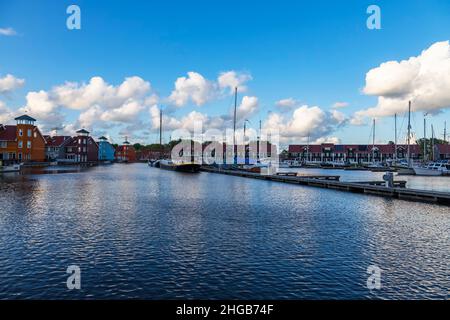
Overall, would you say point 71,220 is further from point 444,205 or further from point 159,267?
point 444,205

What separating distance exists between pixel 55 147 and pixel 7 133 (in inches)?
1584

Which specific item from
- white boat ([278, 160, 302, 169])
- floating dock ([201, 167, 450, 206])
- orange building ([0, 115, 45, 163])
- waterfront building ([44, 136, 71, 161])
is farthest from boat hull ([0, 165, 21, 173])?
white boat ([278, 160, 302, 169])

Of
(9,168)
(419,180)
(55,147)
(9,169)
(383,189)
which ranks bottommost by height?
(419,180)

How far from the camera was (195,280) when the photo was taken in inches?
462

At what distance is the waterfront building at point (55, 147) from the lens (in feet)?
454

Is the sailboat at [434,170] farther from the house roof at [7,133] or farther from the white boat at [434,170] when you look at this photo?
the house roof at [7,133]

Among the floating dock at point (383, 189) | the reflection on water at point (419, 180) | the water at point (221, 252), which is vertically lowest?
the water at point (221, 252)

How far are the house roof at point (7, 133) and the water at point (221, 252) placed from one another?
85569 mm

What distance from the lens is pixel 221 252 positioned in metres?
14.9

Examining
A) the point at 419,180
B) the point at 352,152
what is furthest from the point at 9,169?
the point at 352,152

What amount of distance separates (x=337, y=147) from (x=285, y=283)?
175825 mm

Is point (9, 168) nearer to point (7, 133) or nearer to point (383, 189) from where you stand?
point (7, 133)

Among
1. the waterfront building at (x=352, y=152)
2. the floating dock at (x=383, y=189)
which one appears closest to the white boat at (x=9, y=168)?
the floating dock at (x=383, y=189)

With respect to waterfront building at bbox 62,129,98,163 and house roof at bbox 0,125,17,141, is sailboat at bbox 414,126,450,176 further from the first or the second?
waterfront building at bbox 62,129,98,163
